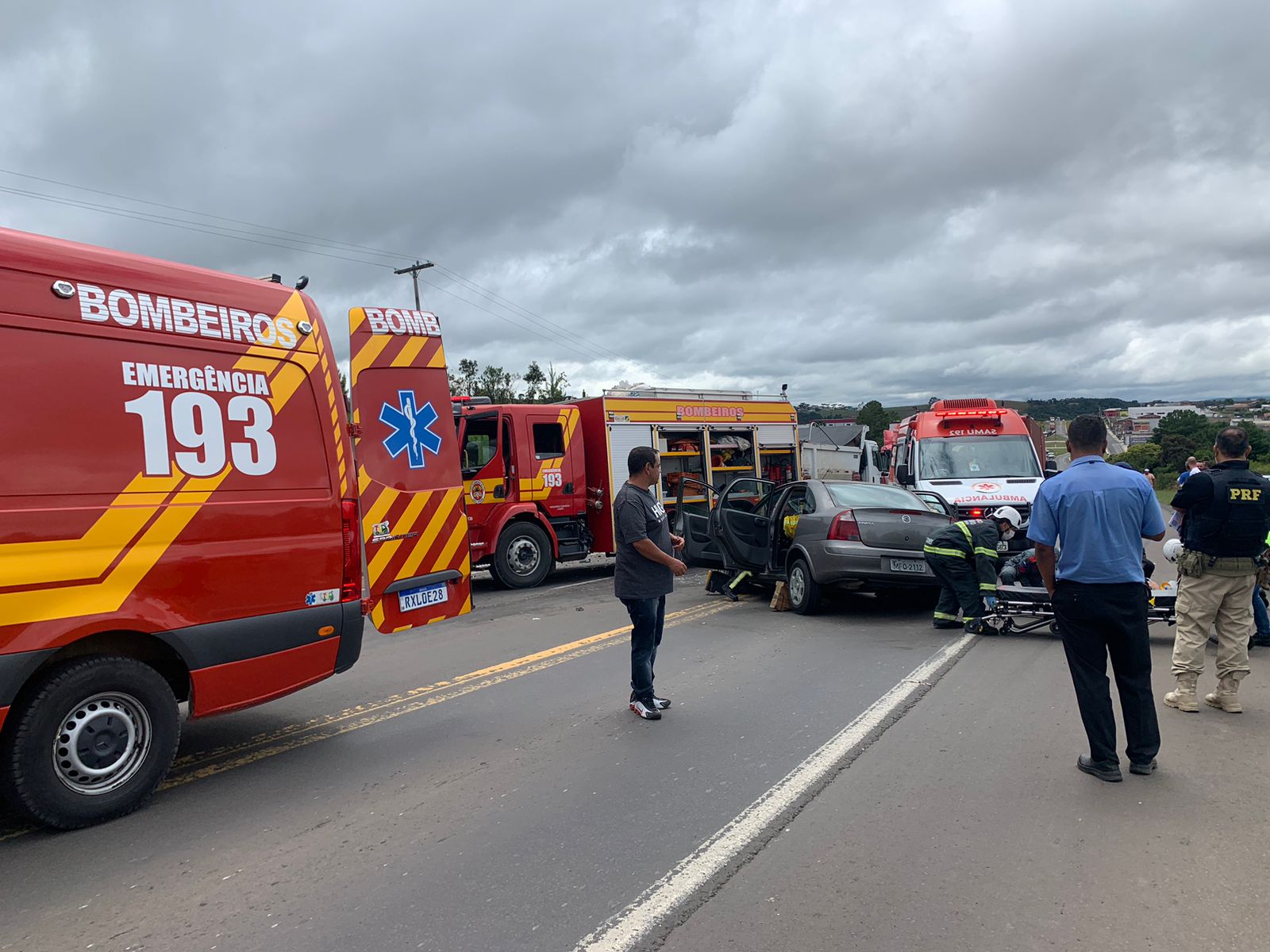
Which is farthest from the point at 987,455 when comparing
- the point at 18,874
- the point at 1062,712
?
the point at 18,874

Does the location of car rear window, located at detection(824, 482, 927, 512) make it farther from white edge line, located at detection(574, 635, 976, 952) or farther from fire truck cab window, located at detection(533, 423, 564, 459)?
fire truck cab window, located at detection(533, 423, 564, 459)

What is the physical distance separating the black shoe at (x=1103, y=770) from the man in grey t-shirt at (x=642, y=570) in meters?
2.39

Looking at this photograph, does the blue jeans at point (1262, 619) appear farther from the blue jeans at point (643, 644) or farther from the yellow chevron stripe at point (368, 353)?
the yellow chevron stripe at point (368, 353)

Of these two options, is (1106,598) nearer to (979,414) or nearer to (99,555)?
(99,555)

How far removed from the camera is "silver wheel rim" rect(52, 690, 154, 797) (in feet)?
13.3

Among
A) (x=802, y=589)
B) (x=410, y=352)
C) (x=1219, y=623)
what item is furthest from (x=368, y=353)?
(x=1219, y=623)

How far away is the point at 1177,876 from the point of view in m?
3.33

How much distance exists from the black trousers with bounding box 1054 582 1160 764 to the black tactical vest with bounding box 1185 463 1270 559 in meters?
1.52

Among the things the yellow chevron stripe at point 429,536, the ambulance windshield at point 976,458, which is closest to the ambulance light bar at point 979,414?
the ambulance windshield at point 976,458

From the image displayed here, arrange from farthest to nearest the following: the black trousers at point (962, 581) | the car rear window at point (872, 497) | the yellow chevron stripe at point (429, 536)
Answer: the car rear window at point (872, 497) < the black trousers at point (962, 581) < the yellow chevron stripe at point (429, 536)

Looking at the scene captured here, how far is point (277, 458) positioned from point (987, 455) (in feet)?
40.3

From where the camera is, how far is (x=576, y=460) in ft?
44.2

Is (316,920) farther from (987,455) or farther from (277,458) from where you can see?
(987,455)

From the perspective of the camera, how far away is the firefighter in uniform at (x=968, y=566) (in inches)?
320
